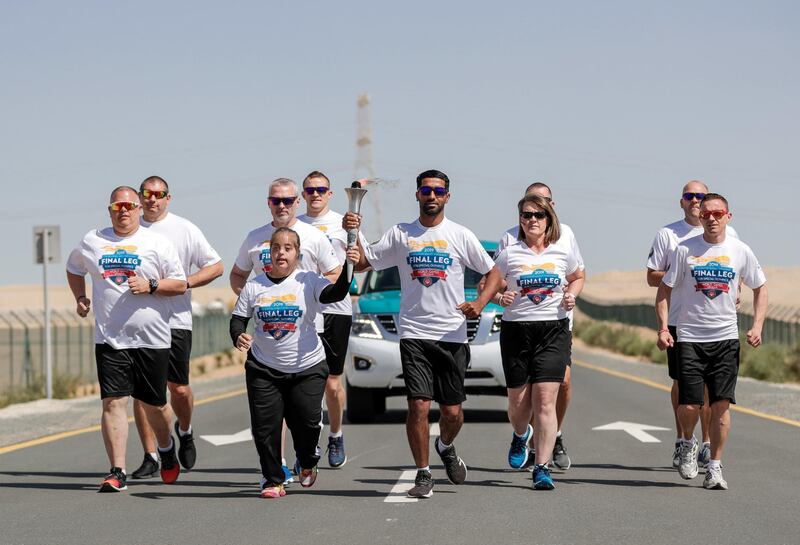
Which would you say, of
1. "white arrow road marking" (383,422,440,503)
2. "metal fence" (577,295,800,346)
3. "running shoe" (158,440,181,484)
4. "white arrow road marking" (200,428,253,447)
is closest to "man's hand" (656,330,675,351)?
"white arrow road marking" (383,422,440,503)

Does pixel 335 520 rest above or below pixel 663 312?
below

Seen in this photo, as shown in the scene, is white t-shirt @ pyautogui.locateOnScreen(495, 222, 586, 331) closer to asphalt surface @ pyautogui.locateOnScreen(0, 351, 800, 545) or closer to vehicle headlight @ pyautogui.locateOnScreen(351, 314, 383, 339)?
asphalt surface @ pyautogui.locateOnScreen(0, 351, 800, 545)

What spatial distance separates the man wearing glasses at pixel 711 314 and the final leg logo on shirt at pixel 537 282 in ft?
2.78

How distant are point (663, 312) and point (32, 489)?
4956mm

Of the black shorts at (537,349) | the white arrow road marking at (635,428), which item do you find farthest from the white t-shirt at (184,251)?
the white arrow road marking at (635,428)

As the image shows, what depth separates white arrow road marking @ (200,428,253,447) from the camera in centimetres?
1481

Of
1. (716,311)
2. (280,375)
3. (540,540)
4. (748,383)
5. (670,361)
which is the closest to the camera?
(540,540)

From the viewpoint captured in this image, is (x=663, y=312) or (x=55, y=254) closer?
(x=663, y=312)

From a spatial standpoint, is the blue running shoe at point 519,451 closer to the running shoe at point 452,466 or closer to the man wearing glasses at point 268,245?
the running shoe at point 452,466

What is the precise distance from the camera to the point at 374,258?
34.0 feet

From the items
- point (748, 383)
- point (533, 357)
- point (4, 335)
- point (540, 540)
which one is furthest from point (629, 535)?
point (4, 335)

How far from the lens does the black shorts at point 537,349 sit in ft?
35.4

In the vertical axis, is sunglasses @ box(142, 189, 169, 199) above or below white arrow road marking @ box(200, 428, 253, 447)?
above

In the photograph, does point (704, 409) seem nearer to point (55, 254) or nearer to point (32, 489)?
point (32, 489)
